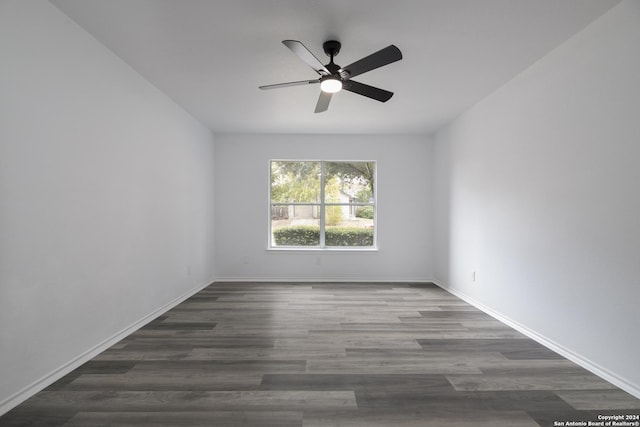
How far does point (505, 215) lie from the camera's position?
3186mm

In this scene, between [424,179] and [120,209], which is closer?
[120,209]

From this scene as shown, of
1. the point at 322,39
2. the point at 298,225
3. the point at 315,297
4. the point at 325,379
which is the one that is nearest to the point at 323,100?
the point at 322,39

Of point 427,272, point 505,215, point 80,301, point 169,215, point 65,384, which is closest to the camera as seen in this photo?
point 65,384

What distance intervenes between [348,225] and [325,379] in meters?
3.40

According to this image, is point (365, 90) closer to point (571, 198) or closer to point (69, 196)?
point (571, 198)

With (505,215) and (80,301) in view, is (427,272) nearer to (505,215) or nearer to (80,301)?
(505,215)

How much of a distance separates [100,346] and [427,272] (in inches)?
177

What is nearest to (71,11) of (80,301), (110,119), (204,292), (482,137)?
(110,119)

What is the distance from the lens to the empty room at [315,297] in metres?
1.79

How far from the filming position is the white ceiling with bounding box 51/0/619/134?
6.60 ft

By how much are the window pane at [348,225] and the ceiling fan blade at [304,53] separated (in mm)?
3102

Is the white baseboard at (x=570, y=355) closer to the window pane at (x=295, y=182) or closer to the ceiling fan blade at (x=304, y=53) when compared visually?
the ceiling fan blade at (x=304, y=53)

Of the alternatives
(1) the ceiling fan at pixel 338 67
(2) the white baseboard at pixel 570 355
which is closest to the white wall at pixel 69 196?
(1) the ceiling fan at pixel 338 67

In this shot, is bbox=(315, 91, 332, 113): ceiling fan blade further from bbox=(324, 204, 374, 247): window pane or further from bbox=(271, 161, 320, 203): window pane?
bbox=(324, 204, 374, 247): window pane
